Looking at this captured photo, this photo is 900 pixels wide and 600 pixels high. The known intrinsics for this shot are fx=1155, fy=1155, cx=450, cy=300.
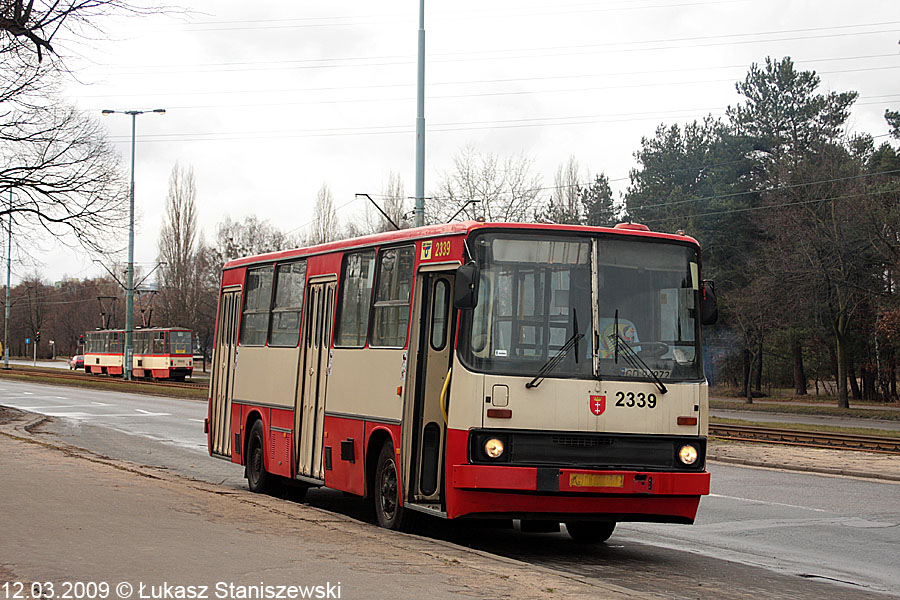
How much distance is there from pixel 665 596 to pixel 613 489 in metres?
1.64

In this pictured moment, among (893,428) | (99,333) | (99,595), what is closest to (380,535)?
(99,595)

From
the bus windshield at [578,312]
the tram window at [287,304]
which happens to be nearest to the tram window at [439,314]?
the bus windshield at [578,312]

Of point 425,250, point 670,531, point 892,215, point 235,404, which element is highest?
point 892,215

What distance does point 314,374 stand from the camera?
1373cm

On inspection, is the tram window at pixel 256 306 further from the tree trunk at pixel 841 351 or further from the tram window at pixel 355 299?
the tree trunk at pixel 841 351

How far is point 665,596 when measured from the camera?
8.69m

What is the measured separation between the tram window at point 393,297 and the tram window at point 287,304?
2315mm

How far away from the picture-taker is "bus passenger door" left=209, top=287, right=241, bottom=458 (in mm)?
16781

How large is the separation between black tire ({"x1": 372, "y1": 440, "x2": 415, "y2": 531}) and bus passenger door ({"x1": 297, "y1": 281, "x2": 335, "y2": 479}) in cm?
165

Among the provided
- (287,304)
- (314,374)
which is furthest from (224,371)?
(314,374)

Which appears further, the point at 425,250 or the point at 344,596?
the point at 425,250

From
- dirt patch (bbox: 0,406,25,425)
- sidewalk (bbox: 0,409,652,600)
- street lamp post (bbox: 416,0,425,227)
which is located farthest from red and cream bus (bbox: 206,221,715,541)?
dirt patch (bbox: 0,406,25,425)

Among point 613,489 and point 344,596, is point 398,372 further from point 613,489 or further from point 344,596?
point 344,596

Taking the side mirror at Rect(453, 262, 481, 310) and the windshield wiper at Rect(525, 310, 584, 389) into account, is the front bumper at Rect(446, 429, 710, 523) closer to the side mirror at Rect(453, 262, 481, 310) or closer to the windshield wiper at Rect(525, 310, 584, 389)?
the windshield wiper at Rect(525, 310, 584, 389)
